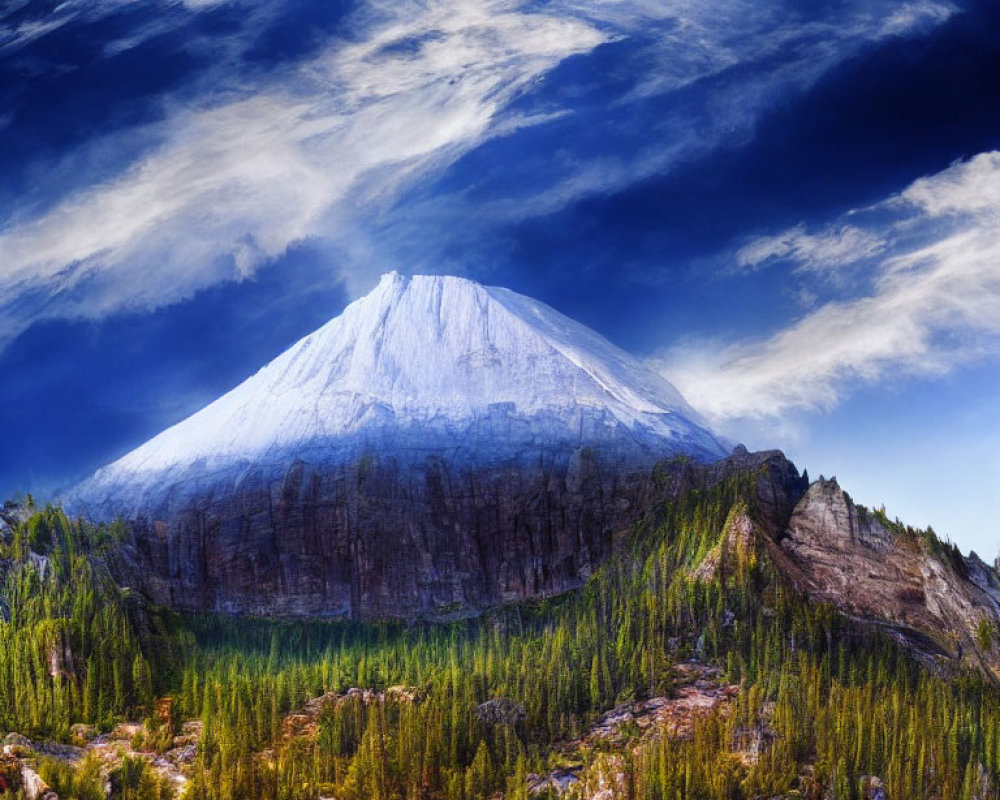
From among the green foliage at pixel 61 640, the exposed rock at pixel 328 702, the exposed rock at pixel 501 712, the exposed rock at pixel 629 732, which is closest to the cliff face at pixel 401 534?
the green foliage at pixel 61 640

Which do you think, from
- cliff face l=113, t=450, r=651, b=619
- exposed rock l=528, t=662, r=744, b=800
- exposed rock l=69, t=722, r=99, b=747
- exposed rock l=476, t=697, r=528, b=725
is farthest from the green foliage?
exposed rock l=528, t=662, r=744, b=800

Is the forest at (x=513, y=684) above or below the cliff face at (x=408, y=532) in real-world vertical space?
below

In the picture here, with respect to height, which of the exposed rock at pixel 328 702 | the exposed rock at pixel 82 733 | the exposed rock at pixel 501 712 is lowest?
the exposed rock at pixel 501 712

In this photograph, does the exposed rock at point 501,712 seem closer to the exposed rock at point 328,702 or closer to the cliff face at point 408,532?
the exposed rock at point 328,702

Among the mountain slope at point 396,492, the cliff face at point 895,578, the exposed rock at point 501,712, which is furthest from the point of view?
the mountain slope at point 396,492

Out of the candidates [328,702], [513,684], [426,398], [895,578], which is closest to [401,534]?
[426,398]

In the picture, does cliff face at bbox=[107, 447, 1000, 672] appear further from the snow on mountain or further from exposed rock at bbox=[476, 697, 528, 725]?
exposed rock at bbox=[476, 697, 528, 725]

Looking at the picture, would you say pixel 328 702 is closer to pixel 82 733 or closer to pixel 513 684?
pixel 513 684
